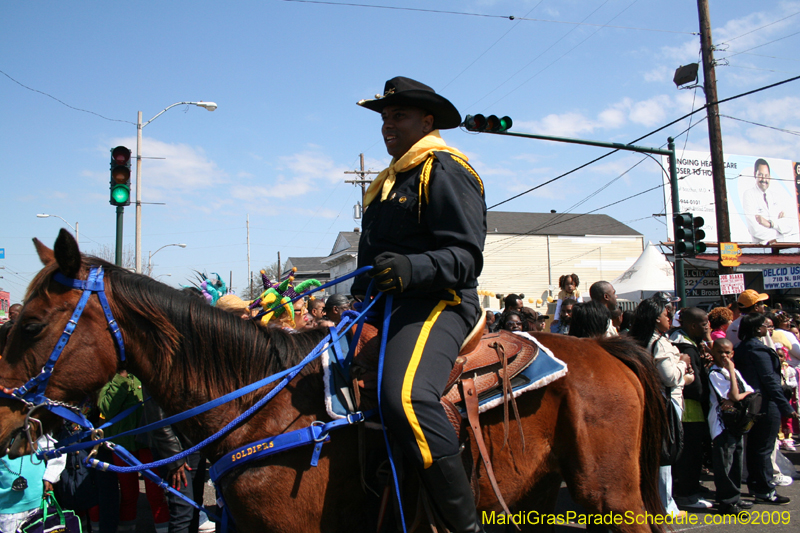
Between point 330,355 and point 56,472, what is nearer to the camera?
point 330,355

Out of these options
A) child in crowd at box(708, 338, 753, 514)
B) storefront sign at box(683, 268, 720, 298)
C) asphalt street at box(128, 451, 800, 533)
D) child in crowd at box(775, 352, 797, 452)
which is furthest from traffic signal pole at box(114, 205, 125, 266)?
storefront sign at box(683, 268, 720, 298)

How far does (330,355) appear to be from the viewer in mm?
2613

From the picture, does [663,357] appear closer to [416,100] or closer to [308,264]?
[416,100]

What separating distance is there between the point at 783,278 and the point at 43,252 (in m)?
19.1

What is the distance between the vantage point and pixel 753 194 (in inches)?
1067

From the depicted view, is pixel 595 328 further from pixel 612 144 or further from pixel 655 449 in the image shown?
pixel 612 144

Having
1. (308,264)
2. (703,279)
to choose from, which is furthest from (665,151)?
(308,264)

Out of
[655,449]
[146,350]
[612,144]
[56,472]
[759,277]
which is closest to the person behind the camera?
[146,350]

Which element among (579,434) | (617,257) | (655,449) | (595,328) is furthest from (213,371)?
(617,257)

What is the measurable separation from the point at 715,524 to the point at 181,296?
583 cm

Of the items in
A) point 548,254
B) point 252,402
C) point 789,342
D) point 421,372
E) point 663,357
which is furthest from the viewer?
point 548,254

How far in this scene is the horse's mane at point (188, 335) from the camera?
8.16 ft

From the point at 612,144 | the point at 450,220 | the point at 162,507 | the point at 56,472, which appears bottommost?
the point at 162,507

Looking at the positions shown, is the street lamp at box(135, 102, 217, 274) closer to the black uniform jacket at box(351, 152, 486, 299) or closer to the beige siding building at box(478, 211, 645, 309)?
the black uniform jacket at box(351, 152, 486, 299)
